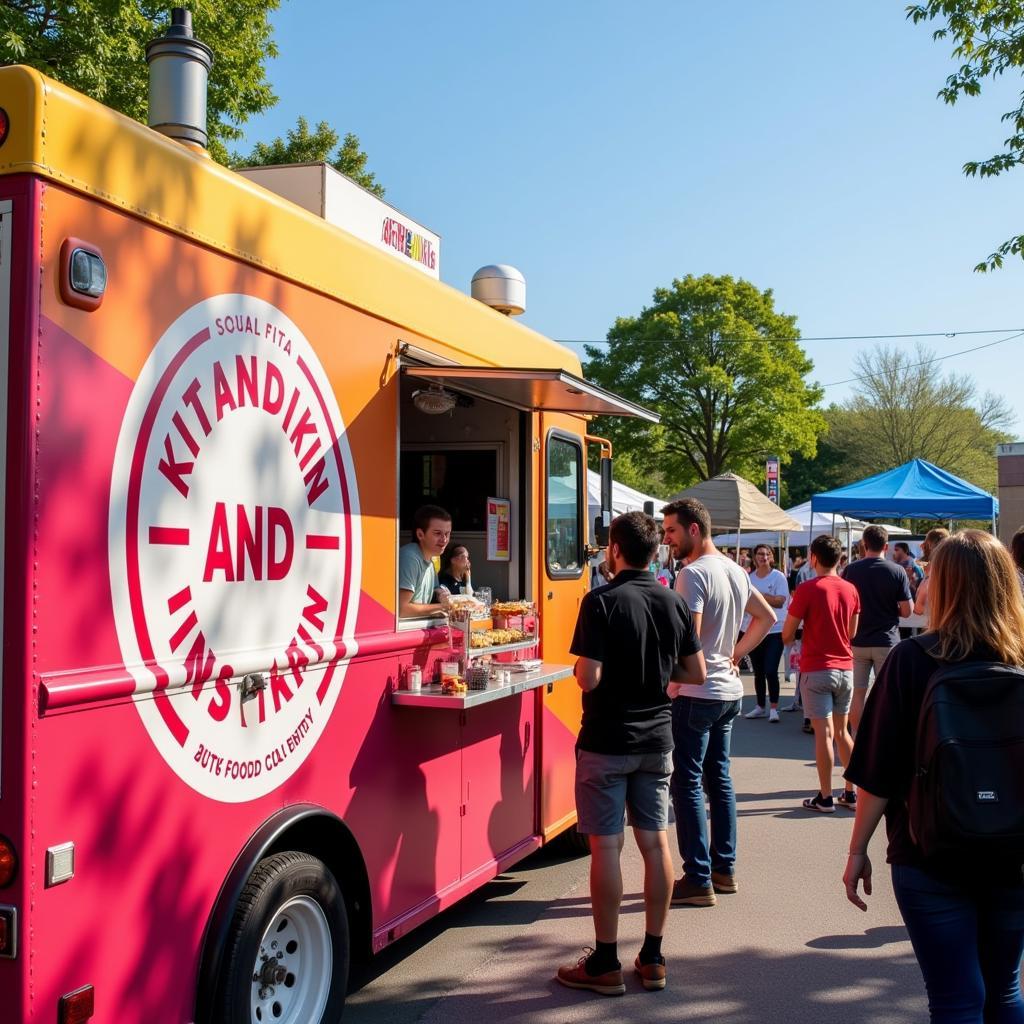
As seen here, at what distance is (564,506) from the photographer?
6109 mm

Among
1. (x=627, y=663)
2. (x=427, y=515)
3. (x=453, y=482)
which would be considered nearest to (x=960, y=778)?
(x=627, y=663)

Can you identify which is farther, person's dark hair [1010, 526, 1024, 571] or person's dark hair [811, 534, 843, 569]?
person's dark hair [811, 534, 843, 569]

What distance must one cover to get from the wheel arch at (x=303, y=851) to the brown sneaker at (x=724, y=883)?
246 cm

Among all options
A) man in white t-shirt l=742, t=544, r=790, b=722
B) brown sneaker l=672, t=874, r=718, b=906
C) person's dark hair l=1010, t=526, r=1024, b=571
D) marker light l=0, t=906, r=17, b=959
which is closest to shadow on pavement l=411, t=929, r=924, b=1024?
brown sneaker l=672, t=874, r=718, b=906

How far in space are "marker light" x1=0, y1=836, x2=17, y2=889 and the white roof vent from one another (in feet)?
13.6

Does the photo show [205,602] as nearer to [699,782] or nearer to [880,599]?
[699,782]

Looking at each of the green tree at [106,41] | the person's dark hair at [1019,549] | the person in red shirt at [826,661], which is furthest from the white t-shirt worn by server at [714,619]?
the green tree at [106,41]

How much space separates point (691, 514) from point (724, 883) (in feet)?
6.52

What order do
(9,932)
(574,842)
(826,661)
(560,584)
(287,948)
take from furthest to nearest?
(826,661), (574,842), (560,584), (287,948), (9,932)

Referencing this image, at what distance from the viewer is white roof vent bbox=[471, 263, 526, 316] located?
5957mm

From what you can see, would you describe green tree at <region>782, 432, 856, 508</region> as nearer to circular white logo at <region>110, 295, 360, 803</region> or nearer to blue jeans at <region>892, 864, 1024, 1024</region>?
circular white logo at <region>110, 295, 360, 803</region>

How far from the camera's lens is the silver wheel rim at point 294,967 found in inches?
128

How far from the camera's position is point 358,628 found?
12.7ft

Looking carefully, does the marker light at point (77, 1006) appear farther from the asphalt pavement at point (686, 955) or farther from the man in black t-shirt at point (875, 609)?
the man in black t-shirt at point (875, 609)
